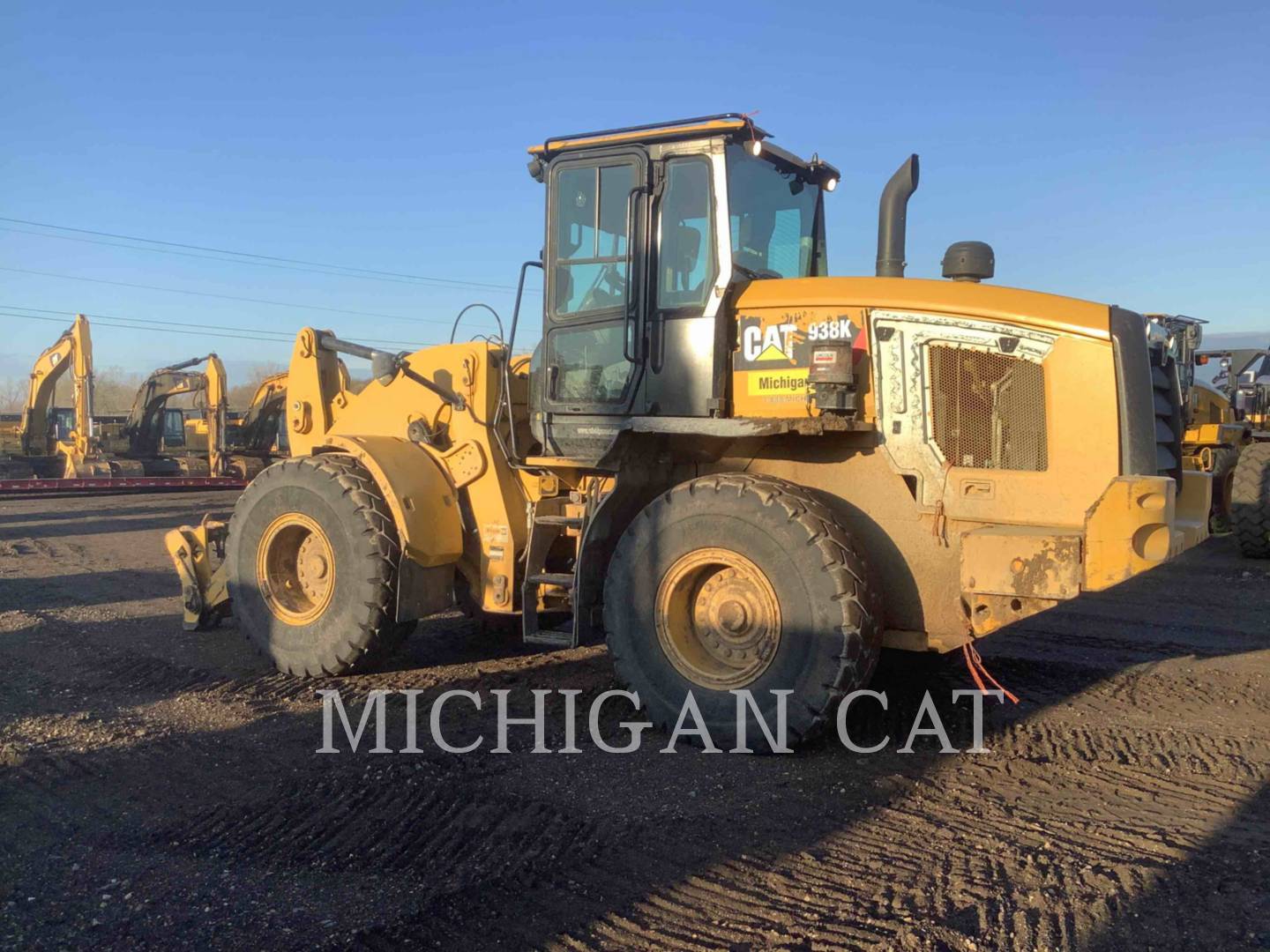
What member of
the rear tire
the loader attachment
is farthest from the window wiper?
the rear tire

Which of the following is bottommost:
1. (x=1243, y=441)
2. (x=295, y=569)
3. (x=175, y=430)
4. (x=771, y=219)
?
(x=295, y=569)

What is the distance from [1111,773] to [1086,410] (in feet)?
5.41

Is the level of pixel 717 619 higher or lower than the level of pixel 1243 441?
lower

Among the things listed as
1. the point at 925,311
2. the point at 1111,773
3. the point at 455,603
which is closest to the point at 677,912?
the point at 1111,773

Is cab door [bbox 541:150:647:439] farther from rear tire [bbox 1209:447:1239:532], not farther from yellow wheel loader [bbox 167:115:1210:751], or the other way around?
rear tire [bbox 1209:447:1239:532]

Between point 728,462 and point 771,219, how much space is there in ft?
4.76

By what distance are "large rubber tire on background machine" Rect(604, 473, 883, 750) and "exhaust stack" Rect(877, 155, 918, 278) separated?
5.26 feet

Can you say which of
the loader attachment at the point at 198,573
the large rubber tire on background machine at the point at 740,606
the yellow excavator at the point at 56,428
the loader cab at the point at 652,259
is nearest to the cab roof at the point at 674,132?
the loader cab at the point at 652,259

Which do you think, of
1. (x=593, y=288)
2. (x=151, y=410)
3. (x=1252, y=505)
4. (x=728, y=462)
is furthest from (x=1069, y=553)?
(x=151, y=410)

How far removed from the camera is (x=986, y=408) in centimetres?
497

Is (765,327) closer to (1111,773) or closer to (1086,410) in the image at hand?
(1086,410)

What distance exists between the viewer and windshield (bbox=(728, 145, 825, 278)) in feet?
18.4

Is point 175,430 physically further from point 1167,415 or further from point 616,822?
point 1167,415

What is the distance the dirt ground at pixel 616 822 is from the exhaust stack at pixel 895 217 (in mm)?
2471
